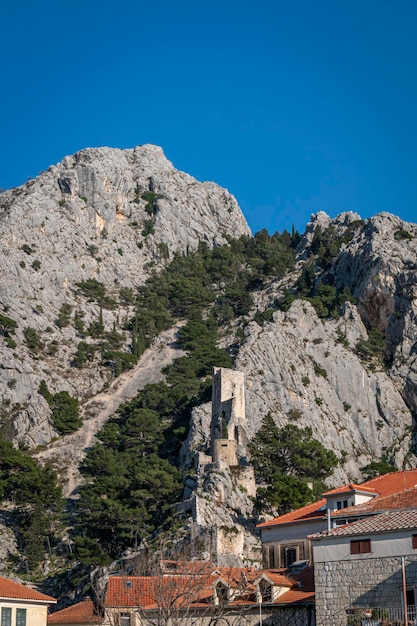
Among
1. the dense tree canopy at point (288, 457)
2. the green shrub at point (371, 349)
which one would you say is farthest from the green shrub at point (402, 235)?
the dense tree canopy at point (288, 457)

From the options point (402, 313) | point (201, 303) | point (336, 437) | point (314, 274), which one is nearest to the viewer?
point (336, 437)

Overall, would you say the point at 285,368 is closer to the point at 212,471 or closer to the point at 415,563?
the point at 212,471

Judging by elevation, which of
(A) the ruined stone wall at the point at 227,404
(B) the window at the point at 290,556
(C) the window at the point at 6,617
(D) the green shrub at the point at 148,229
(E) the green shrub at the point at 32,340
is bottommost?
(C) the window at the point at 6,617

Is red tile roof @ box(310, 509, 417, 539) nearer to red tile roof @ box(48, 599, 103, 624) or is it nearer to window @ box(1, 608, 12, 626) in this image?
window @ box(1, 608, 12, 626)

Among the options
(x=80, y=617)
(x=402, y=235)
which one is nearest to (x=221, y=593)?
(x=80, y=617)

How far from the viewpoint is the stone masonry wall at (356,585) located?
38.9 m

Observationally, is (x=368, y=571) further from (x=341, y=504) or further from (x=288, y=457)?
(x=288, y=457)

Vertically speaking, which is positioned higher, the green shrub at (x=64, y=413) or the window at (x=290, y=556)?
the green shrub at (x=64, y=413)

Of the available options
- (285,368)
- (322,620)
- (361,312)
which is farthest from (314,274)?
(322,620)

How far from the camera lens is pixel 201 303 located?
175125 millimetres

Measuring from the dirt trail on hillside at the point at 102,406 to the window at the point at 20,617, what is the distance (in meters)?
67.1

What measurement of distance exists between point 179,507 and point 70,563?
1266 centimetres

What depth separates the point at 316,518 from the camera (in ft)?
190

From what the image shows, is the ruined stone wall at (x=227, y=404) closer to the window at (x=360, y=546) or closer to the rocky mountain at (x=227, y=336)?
the rocky mountain at (x=227, y=336)
